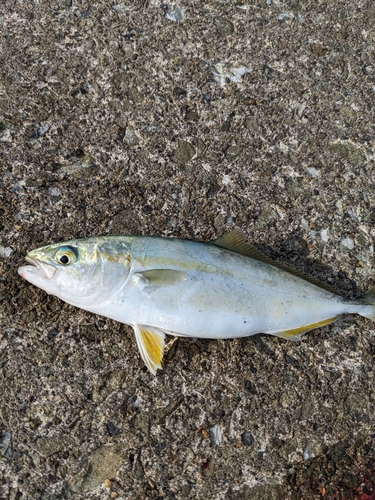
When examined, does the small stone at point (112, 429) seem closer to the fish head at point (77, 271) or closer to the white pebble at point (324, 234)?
the fish head at point (77, 271)

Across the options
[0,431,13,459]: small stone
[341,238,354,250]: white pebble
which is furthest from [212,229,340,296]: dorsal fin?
[0,431,13,459]: small stone

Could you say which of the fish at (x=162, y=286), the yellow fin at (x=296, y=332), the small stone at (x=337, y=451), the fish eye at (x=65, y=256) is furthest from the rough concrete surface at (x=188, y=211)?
the fish eye at (x=65, y=256)

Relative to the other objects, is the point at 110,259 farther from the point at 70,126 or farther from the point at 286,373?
the point at 286,373

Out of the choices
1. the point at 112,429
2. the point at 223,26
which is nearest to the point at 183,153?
the point at 223,26

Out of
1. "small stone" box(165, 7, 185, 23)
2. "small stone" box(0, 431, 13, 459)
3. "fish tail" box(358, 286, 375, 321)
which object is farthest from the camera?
"small stone" box(165, 7, 185, 23)

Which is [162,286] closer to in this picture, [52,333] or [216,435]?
[52,333]

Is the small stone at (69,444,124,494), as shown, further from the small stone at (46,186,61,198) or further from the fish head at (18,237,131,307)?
the small stone at (46,186,61,198)

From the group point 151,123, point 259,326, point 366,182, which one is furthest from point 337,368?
point 151,123
